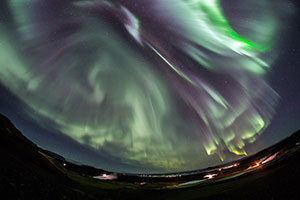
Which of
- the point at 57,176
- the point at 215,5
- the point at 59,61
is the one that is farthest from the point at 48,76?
the point at 215,5

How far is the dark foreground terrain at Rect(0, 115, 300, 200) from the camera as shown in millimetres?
388

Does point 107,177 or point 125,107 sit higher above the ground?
point 125,107

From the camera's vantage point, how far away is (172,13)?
408 mm

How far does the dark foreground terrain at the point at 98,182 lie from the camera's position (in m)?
0.39

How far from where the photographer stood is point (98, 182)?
417mm

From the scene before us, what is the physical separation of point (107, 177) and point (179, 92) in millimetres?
176

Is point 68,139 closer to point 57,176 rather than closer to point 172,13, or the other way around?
point 57,176

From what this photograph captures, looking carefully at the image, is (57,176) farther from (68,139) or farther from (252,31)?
(252,31)

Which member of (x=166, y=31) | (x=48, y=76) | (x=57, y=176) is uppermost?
(x=166, y=31)

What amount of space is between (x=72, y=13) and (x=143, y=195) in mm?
305

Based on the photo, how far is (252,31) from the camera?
41 centimetres

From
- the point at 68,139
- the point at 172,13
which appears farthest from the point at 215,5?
the point at 68,139

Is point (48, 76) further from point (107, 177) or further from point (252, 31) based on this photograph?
point (252, 31)

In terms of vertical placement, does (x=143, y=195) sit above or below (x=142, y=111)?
below
